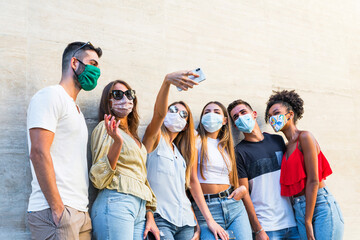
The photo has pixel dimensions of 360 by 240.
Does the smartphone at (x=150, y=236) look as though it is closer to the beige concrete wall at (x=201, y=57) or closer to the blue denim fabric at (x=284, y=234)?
the beige concrete wall at (x=201, y=57)

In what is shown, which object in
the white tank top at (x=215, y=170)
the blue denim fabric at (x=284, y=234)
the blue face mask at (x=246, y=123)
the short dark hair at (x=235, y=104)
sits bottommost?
the blue denim fabric at (x=284, y=234)

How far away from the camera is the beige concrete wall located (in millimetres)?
3283

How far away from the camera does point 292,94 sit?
4.38 m

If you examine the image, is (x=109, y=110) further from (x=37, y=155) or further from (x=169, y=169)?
(x=37, y=155)

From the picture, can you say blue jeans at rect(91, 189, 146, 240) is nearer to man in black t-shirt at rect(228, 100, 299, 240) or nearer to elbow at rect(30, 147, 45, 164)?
elbow at rect(30, 147, 45, 164)

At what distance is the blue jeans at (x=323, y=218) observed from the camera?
3.70m

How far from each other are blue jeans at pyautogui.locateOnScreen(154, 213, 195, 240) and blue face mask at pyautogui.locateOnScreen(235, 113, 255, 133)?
1282 millimetres

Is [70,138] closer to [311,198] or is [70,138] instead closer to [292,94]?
[311,198]

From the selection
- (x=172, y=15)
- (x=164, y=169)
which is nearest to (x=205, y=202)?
(x=164, y=169)

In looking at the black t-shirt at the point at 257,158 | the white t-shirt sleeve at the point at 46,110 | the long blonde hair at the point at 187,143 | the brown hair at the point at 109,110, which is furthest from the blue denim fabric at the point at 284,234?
the white t-shirt sleeve at the point at 46,110

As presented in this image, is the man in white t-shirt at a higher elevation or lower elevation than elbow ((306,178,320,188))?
higher

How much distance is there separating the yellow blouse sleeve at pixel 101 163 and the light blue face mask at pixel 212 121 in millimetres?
1152

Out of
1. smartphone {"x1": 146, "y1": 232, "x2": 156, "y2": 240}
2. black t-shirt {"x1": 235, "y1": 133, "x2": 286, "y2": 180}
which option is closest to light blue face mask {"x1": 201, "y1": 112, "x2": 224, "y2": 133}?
black t-shirt {"x1": 235, "y1": 133, "x2": 286, "y2": 180}

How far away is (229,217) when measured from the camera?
354 centimetres
